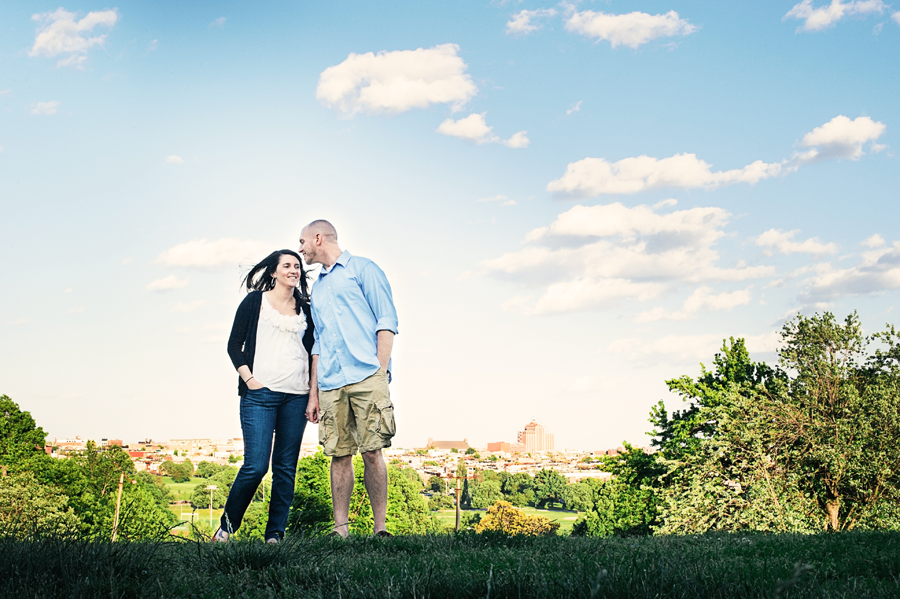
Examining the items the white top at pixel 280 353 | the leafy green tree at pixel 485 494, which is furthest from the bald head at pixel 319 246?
the leafy green tree at pixel 485 494

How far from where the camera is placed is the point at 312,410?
6012 millimetres

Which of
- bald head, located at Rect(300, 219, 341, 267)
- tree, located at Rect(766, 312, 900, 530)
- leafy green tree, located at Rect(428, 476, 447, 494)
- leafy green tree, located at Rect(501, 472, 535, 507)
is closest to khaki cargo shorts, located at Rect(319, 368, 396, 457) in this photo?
bald head, located at Rect(300, 219, 341, 267)

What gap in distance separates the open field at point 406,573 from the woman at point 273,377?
75.4 inches

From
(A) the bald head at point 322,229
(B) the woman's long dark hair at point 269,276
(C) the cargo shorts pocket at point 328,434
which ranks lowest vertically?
(C) the cargo shorts pocket at point 328,434

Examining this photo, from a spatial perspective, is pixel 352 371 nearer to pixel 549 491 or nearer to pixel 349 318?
pixel 349 318

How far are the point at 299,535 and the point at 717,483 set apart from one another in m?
21.3

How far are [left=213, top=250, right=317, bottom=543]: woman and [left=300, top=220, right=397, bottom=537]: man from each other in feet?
0.63

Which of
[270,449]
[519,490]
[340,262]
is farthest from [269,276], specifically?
[519,490]

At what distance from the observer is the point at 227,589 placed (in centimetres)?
273

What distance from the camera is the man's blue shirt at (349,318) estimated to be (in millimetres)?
5695

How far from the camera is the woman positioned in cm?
568

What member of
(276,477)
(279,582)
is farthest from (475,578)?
(276,477)

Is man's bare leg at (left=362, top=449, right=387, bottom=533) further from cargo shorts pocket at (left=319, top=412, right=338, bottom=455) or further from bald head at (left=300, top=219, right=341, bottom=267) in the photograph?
bald head at (left=300, top=219, right=341, bottom=267)

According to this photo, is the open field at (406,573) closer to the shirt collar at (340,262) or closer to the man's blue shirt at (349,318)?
the man's blue shirt at (349,318)
